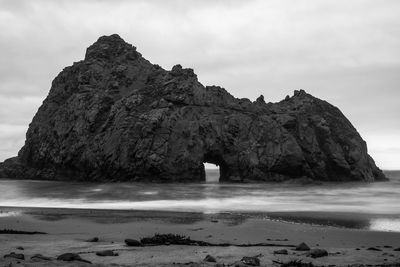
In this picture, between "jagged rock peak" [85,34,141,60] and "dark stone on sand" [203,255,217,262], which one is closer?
"dark stone on sand" [203,255,217,262]

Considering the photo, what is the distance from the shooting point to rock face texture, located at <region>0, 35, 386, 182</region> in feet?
225

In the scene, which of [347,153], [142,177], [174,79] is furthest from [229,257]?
[347,153]

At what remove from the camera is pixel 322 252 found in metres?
12.1

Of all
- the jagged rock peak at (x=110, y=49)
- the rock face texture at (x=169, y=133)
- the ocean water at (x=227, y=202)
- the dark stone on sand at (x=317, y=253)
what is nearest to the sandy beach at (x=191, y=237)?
the dark stone on sand at (x=317, y=253)

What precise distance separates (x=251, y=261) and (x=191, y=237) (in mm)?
5450

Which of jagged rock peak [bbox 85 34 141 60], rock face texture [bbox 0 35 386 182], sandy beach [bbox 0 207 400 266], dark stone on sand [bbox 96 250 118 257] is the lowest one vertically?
sandy beach [bbox 0 207 400 266]

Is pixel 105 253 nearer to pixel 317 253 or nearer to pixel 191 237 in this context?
pixel 191 237

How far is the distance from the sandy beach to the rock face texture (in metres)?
43.1

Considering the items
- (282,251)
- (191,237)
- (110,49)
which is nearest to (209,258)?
(282,251)

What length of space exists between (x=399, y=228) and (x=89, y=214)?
16.1 m

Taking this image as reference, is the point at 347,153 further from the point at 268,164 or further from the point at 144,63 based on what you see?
the point at 144,63

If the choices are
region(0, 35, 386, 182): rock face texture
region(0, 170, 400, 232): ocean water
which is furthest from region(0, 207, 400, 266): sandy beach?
region(0, 35, 386, 182): rock face texture

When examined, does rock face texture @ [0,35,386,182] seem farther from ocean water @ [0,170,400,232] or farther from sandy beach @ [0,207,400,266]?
sandy beach @ [0,207,400,266]

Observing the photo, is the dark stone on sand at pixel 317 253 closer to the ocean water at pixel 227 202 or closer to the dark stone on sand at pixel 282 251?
the dark stone on sand at pixel 282 251
